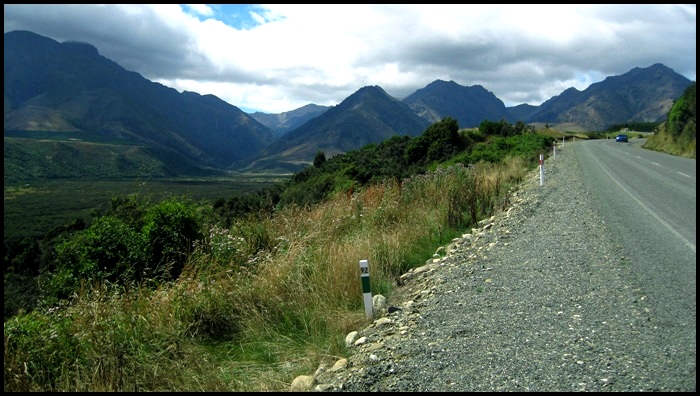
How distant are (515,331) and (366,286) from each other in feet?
5.27

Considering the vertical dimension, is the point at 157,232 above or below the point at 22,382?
above

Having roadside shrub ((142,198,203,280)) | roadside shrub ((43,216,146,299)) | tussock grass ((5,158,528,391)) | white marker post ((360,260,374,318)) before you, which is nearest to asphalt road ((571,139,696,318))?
white marker post ((360,260,374,318))

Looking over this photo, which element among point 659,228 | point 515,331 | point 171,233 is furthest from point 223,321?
point 659,228

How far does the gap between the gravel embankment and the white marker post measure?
0.58ft

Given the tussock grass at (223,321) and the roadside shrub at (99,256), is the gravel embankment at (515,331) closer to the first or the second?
the tussock grass at (223,321)

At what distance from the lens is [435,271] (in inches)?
291

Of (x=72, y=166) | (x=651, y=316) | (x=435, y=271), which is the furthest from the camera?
(x=72, y=166)

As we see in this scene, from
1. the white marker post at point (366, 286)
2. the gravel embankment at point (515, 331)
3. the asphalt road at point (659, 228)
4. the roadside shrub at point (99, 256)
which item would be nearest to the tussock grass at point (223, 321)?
the white marker post at point (366, 286)

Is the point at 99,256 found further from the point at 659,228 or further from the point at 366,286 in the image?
the point at 659,228

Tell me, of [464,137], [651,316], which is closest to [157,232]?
[651,316]

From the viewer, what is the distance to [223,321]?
5859 millimetres

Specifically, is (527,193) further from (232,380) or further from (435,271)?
(232,380)

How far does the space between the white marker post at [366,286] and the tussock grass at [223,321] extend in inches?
3.7

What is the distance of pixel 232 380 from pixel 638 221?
9.03m
